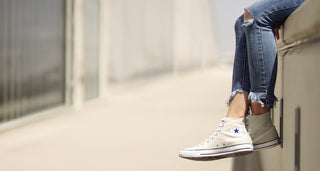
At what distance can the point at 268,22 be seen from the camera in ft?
3.61

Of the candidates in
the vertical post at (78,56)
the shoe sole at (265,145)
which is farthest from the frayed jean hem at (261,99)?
the vertical post at (78,56)

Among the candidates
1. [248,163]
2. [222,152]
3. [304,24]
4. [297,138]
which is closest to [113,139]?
[248,163]

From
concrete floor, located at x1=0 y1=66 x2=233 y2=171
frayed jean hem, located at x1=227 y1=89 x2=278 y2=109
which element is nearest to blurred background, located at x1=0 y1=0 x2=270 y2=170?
concrete floor, located at x1=0 y1=66 x2=233 y2=171

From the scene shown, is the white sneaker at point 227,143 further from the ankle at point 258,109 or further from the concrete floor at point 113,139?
the concrete floor at point 113,139

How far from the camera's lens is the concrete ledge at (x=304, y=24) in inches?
26.0

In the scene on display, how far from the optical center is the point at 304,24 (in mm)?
749

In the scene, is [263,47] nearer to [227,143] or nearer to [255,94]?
[255,94]

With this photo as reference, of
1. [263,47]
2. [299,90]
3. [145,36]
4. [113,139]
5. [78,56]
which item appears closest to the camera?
[299,90]

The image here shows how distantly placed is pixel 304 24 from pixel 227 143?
1.61ft

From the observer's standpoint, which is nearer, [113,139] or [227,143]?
[227,143]

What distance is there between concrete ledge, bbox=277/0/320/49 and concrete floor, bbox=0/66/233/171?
418mm

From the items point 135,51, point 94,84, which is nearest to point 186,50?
point 135,51

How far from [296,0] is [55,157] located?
1427 mm

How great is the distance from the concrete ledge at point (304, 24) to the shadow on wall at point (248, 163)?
2.68 ft
